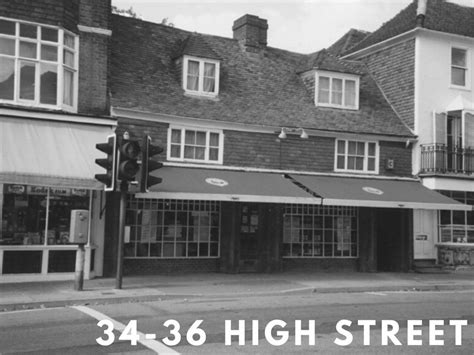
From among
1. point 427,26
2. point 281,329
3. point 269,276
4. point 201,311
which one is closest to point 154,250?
point 269,276

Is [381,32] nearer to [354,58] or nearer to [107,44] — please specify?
[354,58]

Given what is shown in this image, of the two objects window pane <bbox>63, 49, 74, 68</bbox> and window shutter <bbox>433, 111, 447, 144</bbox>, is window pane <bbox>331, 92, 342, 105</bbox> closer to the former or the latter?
window shutter <bbox>433, 111, 447, 144</bbox>

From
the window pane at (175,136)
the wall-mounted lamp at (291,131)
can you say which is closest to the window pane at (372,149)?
the wall-mounted lamp at (291,131)

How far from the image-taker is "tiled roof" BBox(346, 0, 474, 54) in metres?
22.5

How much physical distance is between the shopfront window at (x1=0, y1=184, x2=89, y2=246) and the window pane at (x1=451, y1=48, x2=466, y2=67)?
14.2 metres

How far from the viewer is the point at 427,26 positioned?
22.1 metres

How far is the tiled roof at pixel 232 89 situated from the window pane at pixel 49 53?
198 cm

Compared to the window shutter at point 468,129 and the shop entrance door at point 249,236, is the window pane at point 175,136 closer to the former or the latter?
the shop entrance door at point 249,236

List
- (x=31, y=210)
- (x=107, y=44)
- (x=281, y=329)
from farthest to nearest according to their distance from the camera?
(x=107, y=44) → (x=31, y=210) → (x=281, y=329)

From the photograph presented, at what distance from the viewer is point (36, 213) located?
16172 millimetres

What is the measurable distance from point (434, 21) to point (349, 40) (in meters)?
5.56

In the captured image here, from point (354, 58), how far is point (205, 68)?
819 centimetres

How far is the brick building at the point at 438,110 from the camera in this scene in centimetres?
2158

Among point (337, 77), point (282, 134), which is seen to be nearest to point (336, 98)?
point (337, 77)
